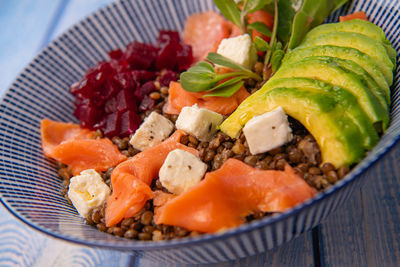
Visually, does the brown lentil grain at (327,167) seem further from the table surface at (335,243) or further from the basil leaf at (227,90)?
the basil leaf at (227,90)

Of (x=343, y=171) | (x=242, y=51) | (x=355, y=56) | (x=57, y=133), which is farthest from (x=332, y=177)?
(x=57, y=133)

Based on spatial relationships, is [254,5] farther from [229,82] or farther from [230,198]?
[230,198]

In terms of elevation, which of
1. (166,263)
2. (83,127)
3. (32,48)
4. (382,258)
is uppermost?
(32,48)

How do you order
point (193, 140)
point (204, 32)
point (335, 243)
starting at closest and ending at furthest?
point (335, 243) → point (193, 140) → point (204, 32)

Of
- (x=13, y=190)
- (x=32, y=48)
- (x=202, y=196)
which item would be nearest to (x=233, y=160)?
(x=202, y=196)

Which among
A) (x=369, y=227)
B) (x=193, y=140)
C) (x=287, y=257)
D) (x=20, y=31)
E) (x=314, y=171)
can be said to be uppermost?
(x=20, y=31)

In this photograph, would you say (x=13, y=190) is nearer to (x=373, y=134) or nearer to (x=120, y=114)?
(x=120, y=114)
